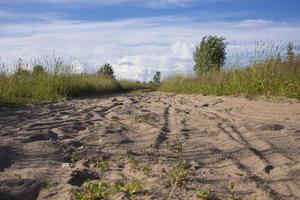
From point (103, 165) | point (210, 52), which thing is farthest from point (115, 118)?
point (210, 52)

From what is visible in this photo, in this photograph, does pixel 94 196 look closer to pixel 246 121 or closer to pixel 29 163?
pixel 29 163

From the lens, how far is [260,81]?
10.8 meters

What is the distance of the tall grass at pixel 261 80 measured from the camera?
996 centimetres

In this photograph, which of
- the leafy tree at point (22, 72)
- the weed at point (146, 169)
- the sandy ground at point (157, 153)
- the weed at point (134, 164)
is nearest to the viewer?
the sandy ground at point (157, 153)

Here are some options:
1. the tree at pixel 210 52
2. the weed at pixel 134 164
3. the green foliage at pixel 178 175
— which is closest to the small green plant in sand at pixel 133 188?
the green foliage at pixel 178 175

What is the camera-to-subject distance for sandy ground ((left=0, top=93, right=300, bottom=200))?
3.36 metres

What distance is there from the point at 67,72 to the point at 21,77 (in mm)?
3084

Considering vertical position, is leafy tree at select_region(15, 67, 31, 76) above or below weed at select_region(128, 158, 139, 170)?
above

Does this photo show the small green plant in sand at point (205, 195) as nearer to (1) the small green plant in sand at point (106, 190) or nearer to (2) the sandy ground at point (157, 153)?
(2) the sandy ground at point (157, 153)

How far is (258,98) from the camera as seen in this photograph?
9836mm

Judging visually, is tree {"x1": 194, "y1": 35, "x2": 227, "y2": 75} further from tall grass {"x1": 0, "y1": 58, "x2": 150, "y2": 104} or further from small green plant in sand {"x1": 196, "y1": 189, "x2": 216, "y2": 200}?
small green plant in sand {"x1": 196, "y1": 189, "x2": 216, "y2": 200}

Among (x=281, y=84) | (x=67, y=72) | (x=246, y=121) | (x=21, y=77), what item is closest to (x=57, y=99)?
(x=21, y=77)

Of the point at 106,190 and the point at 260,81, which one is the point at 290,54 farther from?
the point at 106,190

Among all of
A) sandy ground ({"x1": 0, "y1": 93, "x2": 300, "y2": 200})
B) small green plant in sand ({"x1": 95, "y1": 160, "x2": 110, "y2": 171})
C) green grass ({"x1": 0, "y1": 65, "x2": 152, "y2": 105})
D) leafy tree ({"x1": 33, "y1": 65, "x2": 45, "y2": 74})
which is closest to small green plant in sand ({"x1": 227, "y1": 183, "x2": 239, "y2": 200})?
sandy ground ({"x1": 0, "y1": 93, "x2": 300, "y2": 200})
